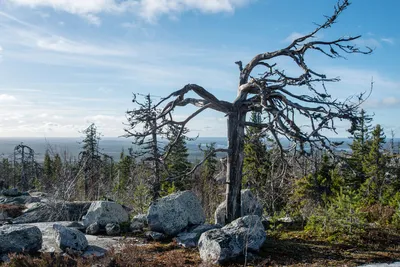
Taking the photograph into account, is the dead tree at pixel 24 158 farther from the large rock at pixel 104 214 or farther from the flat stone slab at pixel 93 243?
the flat stone slab at pixel 93 243

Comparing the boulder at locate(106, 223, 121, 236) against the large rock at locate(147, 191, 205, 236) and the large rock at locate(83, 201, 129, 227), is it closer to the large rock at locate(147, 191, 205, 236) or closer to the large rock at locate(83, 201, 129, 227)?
the large rock at locate(83, 201, 129, 227)

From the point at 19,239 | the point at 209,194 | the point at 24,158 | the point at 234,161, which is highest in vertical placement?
the point at 234,161

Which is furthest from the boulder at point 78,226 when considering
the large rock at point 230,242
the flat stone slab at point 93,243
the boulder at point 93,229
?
the large rock at point 230,242

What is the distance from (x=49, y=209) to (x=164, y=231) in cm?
655

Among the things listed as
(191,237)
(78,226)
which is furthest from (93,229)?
(191,237)

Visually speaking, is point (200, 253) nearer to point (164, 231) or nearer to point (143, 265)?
point (143, 265)

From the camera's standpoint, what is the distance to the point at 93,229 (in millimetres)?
10953

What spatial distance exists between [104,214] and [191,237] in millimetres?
3301

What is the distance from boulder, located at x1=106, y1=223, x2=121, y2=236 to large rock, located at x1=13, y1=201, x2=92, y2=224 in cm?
421

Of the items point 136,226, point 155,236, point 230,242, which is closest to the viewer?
point 230,242

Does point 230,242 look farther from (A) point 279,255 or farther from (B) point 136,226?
(B) point 136,226

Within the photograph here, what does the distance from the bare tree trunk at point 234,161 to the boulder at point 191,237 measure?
2.39ft

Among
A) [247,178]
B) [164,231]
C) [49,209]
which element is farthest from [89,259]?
[247,178]

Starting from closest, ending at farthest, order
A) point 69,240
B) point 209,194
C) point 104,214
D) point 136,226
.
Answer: point 69,240
point 136,226
point 104,214
point 209,194
